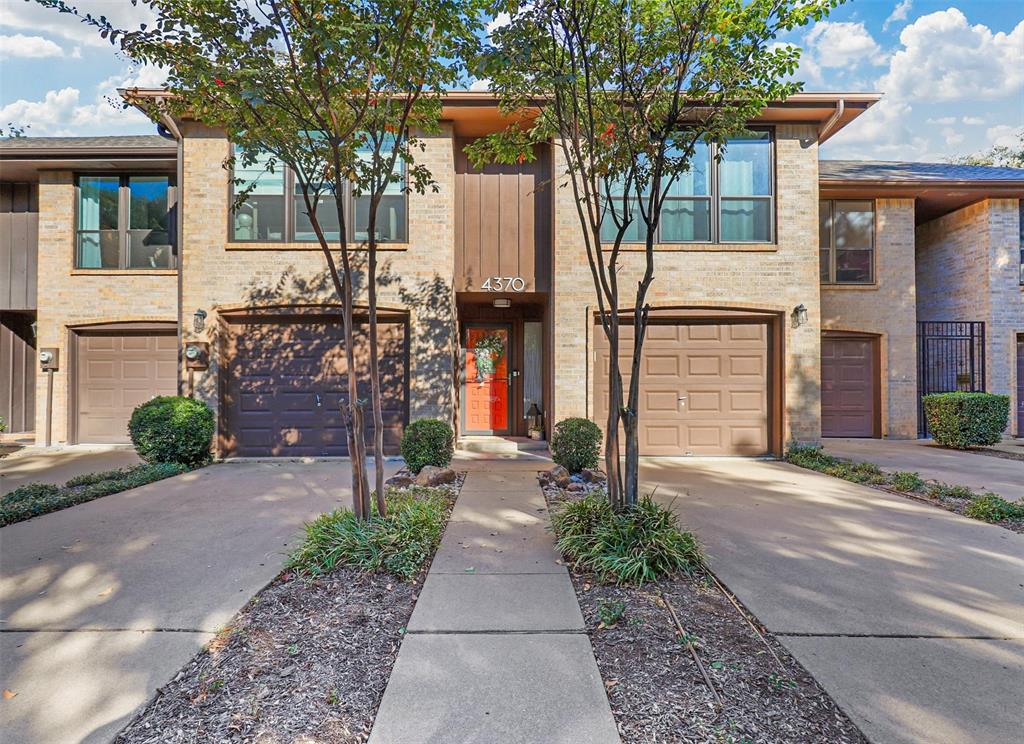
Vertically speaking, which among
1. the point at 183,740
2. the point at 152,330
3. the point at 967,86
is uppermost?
the point at 967,86

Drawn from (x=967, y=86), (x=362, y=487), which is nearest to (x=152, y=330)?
(x=362, y=487)

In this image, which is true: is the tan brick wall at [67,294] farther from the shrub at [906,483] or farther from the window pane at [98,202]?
the shrub at [906,483]

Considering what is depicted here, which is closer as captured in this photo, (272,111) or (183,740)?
(183,740)

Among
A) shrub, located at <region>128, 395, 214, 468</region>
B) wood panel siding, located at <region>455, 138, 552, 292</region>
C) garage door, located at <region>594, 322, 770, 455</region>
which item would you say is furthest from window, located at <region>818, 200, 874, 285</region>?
shrub, located at <region>128, 395, 214, 468</region>

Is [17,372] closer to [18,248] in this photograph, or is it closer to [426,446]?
[18,248]

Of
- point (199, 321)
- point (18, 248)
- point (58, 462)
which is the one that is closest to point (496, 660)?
point (199, 321)

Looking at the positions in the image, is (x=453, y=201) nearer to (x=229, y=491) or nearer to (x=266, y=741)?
(x=229, y=491)

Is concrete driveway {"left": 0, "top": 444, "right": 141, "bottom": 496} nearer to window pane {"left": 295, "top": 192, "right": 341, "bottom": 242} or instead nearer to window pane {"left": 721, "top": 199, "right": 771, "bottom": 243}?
window pane {"left": 295, "top": 192, "right": 341, "bottom": 242}

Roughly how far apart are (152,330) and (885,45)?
13.2 metres

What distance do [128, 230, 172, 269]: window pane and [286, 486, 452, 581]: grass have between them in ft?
26.6

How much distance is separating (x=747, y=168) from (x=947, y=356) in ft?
21.2

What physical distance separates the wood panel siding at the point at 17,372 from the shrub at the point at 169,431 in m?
6.55

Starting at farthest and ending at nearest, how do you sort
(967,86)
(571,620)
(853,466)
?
(967,86) → (853,466) → (571,620)

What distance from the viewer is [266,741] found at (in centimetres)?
179
